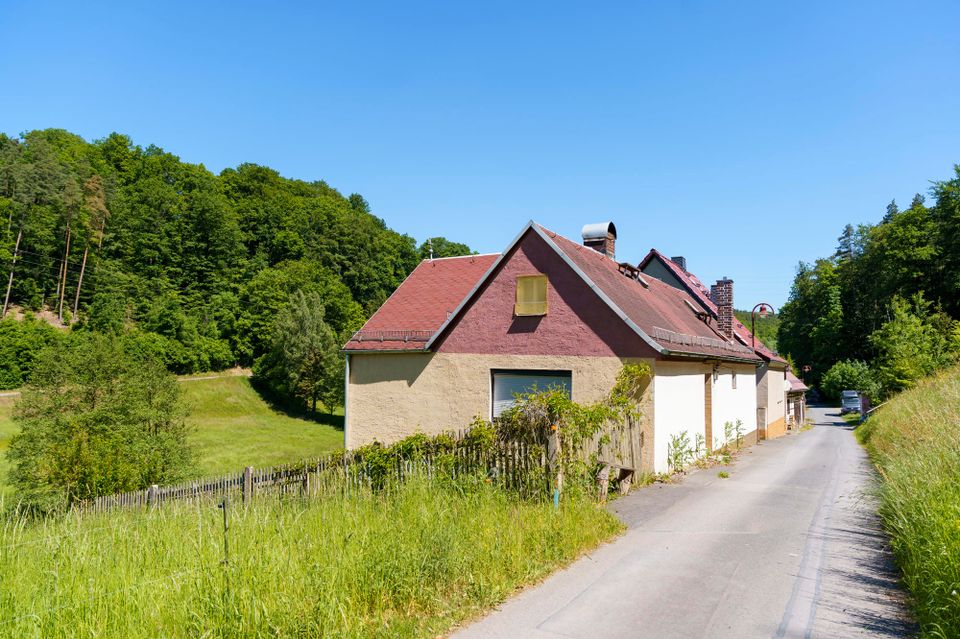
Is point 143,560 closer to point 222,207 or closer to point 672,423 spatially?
point 672,423

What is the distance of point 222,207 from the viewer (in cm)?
6919

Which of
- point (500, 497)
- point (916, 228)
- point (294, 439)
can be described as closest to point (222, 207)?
point (294, 439)

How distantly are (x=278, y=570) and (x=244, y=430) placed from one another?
4455cm

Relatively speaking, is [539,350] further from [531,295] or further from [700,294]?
[700,294]

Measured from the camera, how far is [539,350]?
14.3 m

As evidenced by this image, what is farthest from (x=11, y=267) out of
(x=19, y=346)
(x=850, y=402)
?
→ (x=850, y=402)

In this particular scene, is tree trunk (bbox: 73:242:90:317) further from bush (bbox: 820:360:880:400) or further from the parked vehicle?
the parked vehicle

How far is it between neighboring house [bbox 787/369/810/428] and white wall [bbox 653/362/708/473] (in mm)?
22958

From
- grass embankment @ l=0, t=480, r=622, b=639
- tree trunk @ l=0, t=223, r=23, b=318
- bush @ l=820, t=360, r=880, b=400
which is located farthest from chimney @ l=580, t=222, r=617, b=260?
tree trunk @ l=0, t=223, r=23, b=318

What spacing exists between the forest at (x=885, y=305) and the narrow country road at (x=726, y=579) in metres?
22.0

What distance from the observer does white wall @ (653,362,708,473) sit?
12867mm

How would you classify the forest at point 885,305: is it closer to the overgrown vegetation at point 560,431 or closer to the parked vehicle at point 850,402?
the parked vehicle at point 850,402

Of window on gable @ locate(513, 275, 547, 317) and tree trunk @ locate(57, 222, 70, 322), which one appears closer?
window on gable @ locate(513, 275, 547, 317)

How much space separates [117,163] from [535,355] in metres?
86.8
